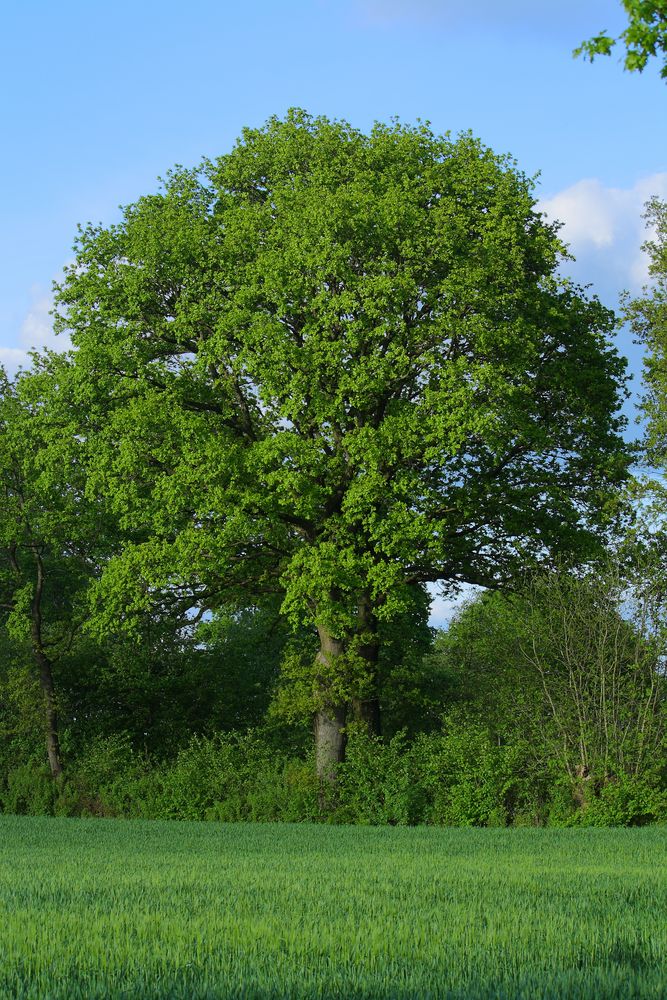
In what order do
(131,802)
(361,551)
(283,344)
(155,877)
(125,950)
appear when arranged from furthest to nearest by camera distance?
(131,802) → (361,551) → (283,344) → (155,877) → (125,950)

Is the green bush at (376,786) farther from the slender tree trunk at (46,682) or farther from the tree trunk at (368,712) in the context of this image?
the slender tree trunk at (46,682)

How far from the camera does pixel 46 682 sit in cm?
3247

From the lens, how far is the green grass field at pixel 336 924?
6387mm

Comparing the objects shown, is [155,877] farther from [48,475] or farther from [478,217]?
[478,217]

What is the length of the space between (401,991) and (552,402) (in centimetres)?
2338

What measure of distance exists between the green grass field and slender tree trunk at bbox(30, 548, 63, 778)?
54.7 feet

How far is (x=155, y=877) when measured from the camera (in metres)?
11.9

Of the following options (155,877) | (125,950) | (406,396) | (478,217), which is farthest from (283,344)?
(125,950)

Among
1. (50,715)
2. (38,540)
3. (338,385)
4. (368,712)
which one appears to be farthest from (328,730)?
(38,540)

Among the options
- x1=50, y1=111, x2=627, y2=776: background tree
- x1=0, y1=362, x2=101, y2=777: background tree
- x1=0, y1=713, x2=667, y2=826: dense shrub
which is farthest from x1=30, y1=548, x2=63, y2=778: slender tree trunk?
x1=50, y1=111, x2=627, y2=776: background tree

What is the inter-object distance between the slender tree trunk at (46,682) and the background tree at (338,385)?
16.6 ft

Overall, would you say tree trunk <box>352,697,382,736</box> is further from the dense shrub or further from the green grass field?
the green grass field

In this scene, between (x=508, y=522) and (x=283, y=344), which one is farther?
(x=508, y=522)

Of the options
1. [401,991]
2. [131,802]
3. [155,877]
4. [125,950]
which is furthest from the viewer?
[131,802]
